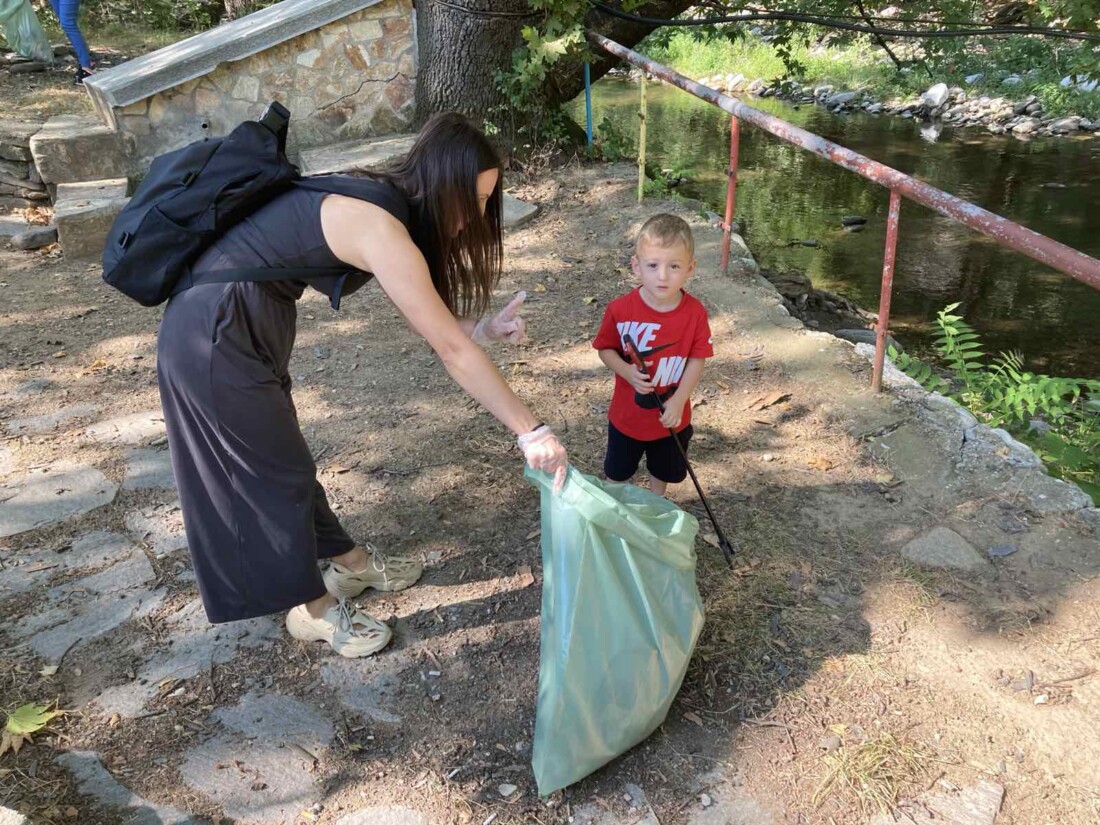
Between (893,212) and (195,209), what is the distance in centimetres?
239

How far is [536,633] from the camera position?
2398 millimetres

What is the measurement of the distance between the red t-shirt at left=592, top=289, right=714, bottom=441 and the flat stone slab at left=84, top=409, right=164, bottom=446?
197 centimetres

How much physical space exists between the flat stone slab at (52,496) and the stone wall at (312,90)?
3.39 m

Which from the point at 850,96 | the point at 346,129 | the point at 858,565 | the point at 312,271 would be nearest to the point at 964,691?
the point at 858,565

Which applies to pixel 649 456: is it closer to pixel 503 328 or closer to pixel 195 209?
pixel 503 328

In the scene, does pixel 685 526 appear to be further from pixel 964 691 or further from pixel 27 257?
pixel 27 257

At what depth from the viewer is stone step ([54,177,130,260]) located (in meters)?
5.14

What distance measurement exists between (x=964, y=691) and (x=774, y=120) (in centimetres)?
261

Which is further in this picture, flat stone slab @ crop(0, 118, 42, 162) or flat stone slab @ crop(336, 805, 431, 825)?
flat stone slab @ crop(0, 118, 42, 162)

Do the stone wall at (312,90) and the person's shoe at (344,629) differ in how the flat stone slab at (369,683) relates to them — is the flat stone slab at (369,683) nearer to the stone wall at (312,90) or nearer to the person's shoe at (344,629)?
the person's shoe at (344,629)

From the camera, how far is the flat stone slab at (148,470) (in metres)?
3.11

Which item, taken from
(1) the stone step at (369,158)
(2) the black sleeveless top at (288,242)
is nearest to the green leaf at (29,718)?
(2) the black sleeveless top at (288,242)

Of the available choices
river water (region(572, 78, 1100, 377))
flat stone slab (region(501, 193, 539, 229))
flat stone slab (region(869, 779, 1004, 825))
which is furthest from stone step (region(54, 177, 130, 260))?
flat stone slab (region(869, 779, 1004, 825))

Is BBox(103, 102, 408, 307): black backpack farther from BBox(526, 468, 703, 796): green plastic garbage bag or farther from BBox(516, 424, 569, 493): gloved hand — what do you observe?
BBox(526, 468, 703, 796): green plastic garbage bag
